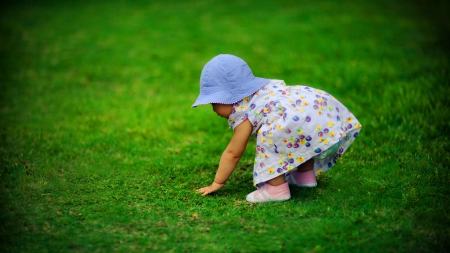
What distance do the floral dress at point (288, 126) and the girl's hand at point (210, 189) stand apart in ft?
1.11

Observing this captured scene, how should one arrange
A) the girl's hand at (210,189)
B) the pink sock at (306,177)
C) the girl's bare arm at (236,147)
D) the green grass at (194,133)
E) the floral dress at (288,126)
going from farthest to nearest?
the pink sock at (306,177), the girl's hand at (210,189), the girl's bare arm at (236,147), the floral dress at (288,126), the green grass at (194,133)

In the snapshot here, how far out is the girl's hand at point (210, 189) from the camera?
3485mm

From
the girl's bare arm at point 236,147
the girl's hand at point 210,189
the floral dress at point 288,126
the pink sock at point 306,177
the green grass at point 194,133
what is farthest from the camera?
the pink sock at point 306,177

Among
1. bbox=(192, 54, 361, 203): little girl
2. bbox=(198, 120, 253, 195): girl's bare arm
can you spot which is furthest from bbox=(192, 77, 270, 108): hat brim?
bbox=(198, 120, 253, 195): girl's bare arm

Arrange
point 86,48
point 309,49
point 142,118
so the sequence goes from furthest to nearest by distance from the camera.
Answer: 1. point 86,48
2. point 309,49
3. point 142,118

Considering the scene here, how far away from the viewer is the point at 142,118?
17.6ft

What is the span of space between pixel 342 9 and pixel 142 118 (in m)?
6.26

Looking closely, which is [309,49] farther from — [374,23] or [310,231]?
[310,231]

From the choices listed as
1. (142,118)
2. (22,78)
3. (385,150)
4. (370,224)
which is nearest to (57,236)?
(370,224)

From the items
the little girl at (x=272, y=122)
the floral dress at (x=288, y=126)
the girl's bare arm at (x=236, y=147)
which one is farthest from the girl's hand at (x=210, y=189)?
the floral dress at (x=288, y=126)

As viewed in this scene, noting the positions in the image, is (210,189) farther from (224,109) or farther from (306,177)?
(306,177)

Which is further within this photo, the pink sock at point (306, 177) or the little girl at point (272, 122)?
the pink sock at point (306, 177)

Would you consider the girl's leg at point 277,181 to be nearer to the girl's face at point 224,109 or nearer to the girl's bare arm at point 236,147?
→ the girl's bare arm at point 236,147

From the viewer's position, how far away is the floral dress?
320 centimetres
